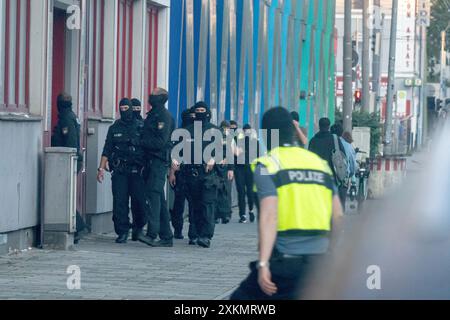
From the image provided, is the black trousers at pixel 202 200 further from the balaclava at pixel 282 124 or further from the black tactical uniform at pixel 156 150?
the balaclava at pixel 282 124

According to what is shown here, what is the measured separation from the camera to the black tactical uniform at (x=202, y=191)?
17797 millimetres

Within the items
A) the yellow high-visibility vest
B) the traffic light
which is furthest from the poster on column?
the yellow high-visibility vest

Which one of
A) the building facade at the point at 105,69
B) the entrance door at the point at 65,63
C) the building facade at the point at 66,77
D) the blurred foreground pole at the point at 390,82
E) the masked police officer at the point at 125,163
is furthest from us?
the blurred foreground pole at the point at 390,82

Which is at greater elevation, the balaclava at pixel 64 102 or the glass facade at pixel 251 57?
the glass facade at pixel 251 57

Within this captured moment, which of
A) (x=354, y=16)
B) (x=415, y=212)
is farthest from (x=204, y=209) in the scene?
(x=354, y=16)

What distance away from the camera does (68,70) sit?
61.5ft

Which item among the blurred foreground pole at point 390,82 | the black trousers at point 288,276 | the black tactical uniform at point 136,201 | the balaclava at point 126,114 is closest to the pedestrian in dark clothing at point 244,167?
the black tactical uniform at point 136,201

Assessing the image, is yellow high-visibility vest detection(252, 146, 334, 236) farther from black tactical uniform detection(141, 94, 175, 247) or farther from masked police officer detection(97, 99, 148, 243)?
masked police officer detection(97, 99, 148, 243)

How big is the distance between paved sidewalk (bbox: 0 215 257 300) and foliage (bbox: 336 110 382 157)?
959 inches

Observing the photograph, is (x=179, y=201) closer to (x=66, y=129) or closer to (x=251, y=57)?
(x=66, y=129)

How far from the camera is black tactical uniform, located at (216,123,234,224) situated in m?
18.1

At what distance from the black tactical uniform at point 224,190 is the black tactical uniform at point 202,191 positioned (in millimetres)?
134

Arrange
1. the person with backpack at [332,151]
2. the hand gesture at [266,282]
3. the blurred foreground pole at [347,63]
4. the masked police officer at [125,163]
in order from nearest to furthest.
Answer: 1. the hand gesture at [266,282]
2. the masked police officer at [125,163]
3. the person with backpack at [332,151]
4. the blurred foreground pole at [347,63]
